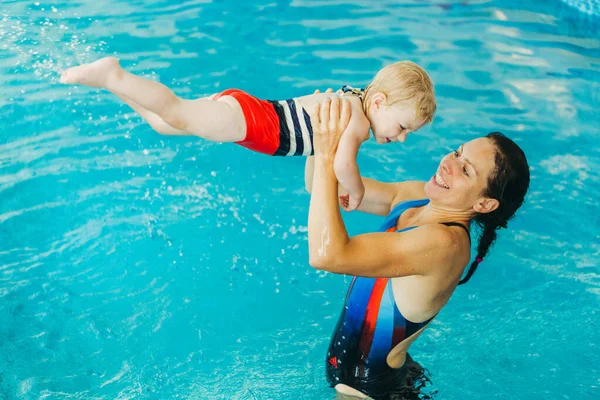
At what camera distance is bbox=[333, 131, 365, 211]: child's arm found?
2.91m

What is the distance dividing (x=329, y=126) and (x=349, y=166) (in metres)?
0.29

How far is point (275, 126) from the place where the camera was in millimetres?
3326

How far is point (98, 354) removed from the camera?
415cm

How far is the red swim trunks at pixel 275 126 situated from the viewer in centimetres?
329

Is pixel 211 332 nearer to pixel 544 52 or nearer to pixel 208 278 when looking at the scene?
pixel 208 278

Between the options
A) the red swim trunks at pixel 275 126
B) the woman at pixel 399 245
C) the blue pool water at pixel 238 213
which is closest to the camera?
the woman at pixel 399 245

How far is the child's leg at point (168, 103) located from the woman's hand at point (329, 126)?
617 mm

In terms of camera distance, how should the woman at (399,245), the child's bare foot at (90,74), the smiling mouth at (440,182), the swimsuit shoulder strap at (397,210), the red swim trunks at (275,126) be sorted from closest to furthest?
the woman at (399,245) < the child's bare foot at (90,74) < the smiling mouth at (440,182) < the swimsuit shoulder strap at (397,210) < the red swim trunks at (275,126)

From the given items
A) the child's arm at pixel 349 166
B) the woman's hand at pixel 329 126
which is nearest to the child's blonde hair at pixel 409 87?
the child's arm at pixel 349 166

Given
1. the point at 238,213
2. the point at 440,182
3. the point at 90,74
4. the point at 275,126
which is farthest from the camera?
the point at 238,213

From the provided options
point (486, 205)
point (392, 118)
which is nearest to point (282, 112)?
point (392, 118)

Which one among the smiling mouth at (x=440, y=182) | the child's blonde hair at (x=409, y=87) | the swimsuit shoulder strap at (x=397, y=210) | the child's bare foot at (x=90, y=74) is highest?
the child's bare foot at (x=90, y=74)

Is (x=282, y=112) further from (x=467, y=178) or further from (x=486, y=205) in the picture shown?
(x=486, y=205)

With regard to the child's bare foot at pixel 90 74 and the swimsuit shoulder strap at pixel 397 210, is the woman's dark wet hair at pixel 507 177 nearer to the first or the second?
the swimsuit shoulder strap at pixel 397 210
